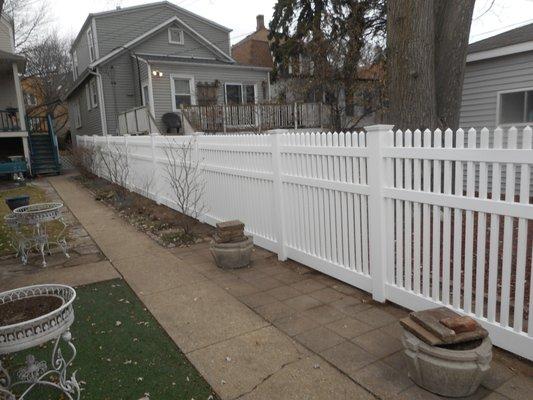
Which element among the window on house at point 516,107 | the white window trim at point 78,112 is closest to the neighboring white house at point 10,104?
the white window trim at point 78,112

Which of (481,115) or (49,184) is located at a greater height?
(481,115)

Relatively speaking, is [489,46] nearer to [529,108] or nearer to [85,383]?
[529,108]

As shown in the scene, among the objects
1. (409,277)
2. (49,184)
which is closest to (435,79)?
(409,277)

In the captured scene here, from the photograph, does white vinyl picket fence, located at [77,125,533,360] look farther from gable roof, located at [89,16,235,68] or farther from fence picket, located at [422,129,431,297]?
gable roof, located at [89,16,235,68]

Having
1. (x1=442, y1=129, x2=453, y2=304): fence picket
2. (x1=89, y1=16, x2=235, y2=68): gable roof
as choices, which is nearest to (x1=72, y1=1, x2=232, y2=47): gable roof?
(x1=89, y1=16, x2=235, y2=68): gable roof

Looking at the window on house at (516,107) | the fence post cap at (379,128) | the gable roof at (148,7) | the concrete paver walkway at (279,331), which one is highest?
the gable roof at (148,7)

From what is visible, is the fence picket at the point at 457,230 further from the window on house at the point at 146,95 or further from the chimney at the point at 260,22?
the chimney at the point at 260,22

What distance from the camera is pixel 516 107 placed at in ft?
34.3

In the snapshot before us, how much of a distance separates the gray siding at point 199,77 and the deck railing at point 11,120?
18.2ft

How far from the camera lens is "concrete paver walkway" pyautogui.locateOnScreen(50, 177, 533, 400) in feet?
9.41

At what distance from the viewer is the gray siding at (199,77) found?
1884 centimetres

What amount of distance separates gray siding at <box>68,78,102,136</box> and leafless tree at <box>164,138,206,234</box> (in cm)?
1472

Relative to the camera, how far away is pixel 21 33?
1190 inches

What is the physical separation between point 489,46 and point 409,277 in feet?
29.0
